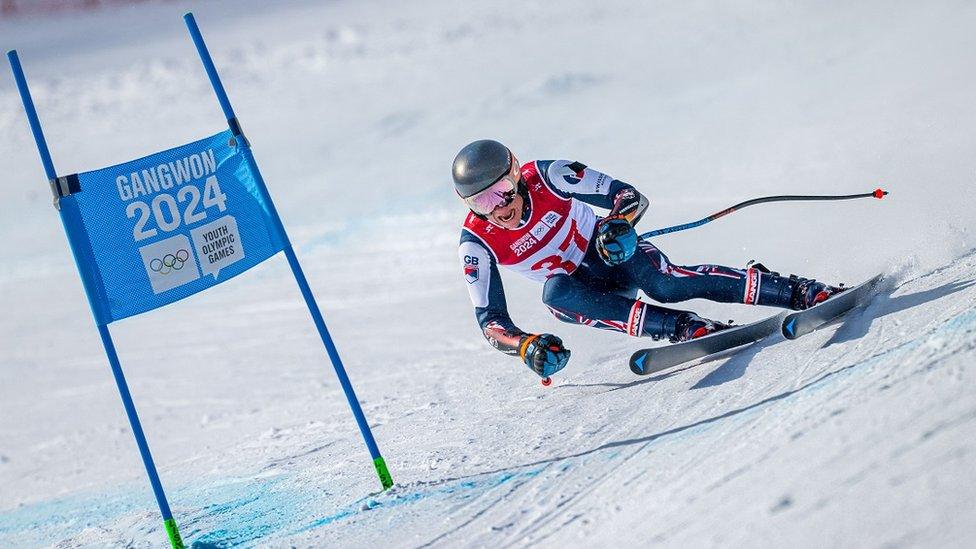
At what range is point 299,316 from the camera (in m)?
8.68

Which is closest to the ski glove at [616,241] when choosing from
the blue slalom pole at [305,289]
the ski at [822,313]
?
the ski at [822,313]

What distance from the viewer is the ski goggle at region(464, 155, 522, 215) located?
15.0 ft

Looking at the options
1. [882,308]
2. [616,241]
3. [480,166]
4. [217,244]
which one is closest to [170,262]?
[217,244]

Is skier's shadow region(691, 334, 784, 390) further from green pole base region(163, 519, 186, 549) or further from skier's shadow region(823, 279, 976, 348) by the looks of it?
green pole base region(163, 519, 186, 549)

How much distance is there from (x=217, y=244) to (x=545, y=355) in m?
1.46

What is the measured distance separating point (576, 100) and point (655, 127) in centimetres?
179

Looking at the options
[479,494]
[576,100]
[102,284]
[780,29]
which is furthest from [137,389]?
[780,29]

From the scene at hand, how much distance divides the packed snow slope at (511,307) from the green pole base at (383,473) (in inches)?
3.4

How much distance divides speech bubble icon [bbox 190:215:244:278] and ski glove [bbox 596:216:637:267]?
1.58 meters

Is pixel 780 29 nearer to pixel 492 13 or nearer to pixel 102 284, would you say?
pixel 492 13

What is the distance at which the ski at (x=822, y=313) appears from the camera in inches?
167

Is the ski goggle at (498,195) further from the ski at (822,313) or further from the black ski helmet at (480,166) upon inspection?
the ski at (822,313)

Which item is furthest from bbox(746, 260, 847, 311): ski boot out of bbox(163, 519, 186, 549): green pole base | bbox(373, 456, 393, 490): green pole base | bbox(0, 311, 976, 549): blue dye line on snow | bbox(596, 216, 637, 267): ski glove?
bbox(163, 519, 186, 549): green pole base

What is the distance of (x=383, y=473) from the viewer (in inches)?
161
